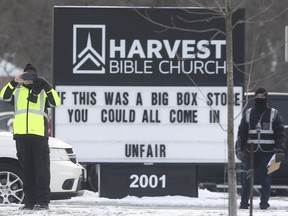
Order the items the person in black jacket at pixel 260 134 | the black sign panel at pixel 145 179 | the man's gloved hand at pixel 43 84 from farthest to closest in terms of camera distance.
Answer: the black sign panel at pixel 145 179 → the person in black jacket at pixel 260 134 → the man's gloved hand at pixel 43 84

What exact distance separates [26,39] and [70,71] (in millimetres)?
29585

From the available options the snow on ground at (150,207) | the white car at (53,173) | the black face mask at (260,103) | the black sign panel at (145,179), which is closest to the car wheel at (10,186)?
the white car at (53,173)

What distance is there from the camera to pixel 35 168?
1511cm

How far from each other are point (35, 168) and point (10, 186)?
154 centimetres

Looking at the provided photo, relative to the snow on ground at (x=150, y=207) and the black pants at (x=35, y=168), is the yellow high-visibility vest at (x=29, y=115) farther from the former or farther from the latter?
the snow on ground at (x=150, y=207)

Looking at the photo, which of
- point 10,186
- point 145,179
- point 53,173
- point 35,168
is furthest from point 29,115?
point 145,179

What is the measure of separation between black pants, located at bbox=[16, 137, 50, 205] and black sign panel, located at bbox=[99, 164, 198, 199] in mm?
4075

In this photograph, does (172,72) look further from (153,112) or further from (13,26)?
(13,26)

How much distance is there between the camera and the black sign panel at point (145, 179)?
63.1ft

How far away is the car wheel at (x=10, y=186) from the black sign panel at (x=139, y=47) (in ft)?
9.39

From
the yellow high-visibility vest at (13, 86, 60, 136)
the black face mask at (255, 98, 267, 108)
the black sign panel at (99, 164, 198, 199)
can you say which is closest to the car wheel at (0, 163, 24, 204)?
the yellow high-visibility vest at (13, 86, 60, 136)

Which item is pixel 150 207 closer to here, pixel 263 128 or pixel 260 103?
pixel 263 128

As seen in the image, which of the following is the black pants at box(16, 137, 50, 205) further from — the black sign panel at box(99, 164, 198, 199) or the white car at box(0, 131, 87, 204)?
the black sign panel at box(99, 164, 198, 199)

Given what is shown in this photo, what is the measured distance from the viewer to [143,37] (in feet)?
62.6
